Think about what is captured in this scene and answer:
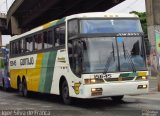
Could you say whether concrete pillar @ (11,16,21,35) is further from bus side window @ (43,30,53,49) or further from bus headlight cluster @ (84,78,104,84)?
bus headlight cluster @ (84,78,104,84)

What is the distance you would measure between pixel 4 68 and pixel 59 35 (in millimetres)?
12830

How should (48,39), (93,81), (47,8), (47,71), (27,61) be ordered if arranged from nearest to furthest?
(93,81) < (48,39) < (47,71) < (27,61) < (47,8)

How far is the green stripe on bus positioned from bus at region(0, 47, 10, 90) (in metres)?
9.06

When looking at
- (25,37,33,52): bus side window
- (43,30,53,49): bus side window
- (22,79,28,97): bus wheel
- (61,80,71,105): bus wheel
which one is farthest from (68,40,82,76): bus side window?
(22,79,28,97): bus wheel

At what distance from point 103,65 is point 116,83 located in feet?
2.38

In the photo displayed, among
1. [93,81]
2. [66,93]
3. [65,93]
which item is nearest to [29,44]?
[65,93]

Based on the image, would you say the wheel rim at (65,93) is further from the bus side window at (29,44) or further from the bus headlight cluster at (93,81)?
the bus side window at (29,44)

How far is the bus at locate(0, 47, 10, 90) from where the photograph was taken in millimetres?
28922

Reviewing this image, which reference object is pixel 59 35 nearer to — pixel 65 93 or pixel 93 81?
pixel 65 93

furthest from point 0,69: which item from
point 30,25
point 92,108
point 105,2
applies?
point 30,25

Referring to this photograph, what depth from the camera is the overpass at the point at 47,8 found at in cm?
5175

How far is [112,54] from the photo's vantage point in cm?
1550

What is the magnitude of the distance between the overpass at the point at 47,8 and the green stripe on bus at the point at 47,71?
3042cm

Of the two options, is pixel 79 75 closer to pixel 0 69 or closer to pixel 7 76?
pixel 7 76
